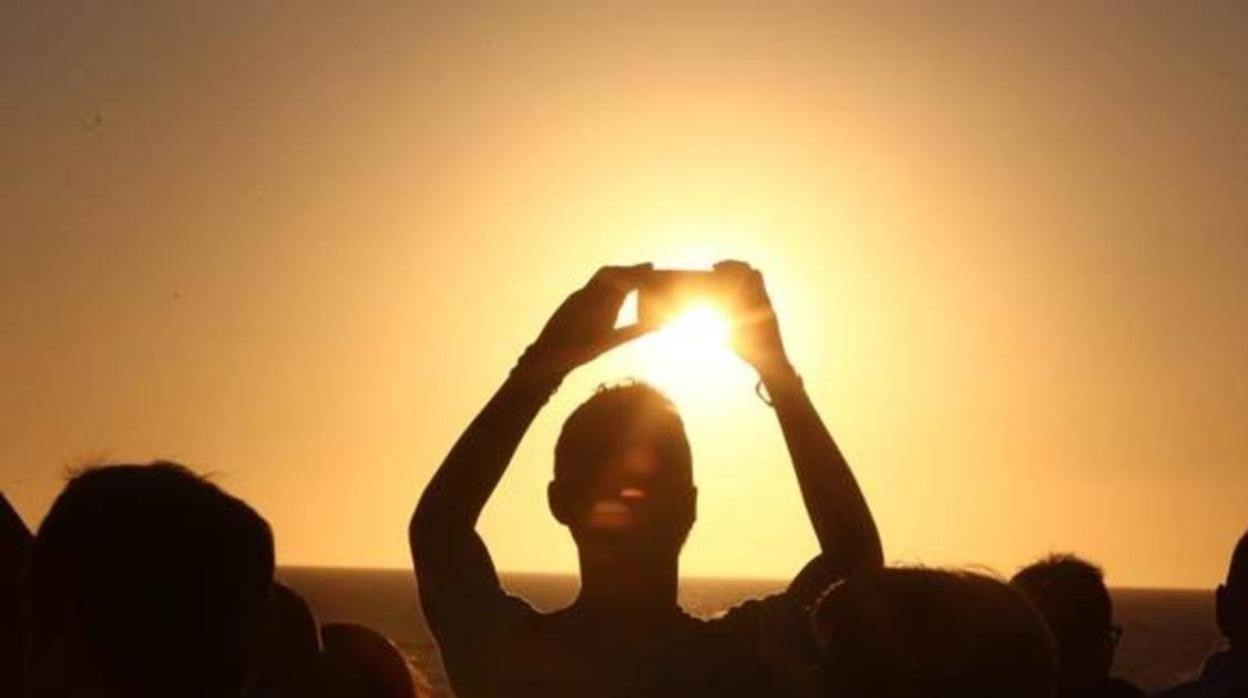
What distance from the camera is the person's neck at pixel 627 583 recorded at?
5.32 m

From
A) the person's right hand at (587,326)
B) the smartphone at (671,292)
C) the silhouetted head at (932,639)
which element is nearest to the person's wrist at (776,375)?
the smartphone at (671,292)

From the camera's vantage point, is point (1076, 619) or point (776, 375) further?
point (1076, 619)

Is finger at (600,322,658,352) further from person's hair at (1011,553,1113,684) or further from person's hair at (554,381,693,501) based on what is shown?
person's hair at (1011,553,1113,684)

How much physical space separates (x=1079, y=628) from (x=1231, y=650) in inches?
16.9

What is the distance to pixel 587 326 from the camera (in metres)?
5.32

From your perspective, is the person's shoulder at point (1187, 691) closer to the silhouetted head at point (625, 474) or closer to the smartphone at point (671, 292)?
the silhouetted head at point (625, 474)

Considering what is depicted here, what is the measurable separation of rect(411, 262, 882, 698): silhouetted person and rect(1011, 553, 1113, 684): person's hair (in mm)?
1436

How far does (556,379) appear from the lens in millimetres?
5441

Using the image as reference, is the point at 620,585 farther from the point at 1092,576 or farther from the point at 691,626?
the point at 1092,576

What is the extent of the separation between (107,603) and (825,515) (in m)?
1.96

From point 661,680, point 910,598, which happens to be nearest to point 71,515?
point 910,598

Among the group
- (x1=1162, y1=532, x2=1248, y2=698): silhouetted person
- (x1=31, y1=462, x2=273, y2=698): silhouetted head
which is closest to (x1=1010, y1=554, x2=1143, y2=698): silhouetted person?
(x1=1162, y1=532, x2=1248, y2=698): silhouetted person

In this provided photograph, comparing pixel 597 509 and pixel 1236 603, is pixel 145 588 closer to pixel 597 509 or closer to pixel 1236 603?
pixel 597 509

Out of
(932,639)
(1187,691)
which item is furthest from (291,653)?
(1187,691)
